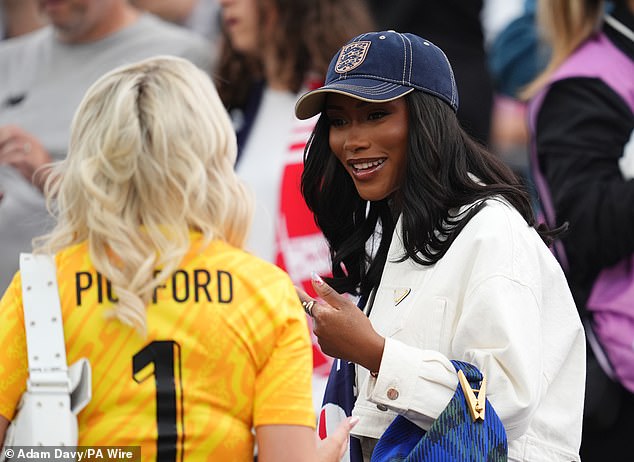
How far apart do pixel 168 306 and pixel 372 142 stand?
2.28ft

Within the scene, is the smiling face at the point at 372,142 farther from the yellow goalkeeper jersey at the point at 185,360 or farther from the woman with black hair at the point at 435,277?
the yellow goalkeeper jersey at the point at 185,360

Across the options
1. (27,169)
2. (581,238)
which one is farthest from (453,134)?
(27,169)

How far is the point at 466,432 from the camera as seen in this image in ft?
8.79

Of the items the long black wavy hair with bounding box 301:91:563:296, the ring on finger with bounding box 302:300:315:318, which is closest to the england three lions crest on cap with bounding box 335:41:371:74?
the long black wavy hair with bounding box 301:91:563:296

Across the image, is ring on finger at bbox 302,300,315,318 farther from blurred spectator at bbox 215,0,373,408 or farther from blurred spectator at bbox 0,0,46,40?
blurred spectator at bbox 0,0,46,40

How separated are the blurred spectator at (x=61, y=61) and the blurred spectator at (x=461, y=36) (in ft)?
3.34

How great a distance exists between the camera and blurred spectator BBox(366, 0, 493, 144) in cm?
532

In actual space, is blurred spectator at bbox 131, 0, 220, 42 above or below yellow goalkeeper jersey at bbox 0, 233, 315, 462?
below

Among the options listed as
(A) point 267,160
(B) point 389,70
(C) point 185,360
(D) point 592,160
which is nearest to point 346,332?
(C) point 185,360

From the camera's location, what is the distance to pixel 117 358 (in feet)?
9.27

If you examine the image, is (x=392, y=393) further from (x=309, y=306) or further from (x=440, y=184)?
(x=440, y=184)

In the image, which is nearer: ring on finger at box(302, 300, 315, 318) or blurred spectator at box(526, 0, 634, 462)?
ring on finger at box(302, 300, 315, 318)

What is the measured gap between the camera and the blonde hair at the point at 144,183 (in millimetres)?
2869

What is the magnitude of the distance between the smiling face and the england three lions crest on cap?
8 centimetres
